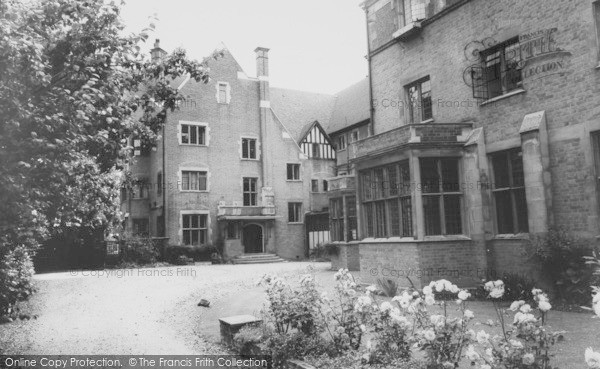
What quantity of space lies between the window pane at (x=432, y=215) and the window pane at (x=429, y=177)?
0.25m

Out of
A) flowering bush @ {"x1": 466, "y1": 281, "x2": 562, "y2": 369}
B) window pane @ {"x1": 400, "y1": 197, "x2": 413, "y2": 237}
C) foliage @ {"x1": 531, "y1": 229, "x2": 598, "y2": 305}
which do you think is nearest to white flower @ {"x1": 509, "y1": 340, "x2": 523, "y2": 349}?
→ flowering bush @ {"x1": 466, "y1": 281, "x2": 562, "y2": 369}

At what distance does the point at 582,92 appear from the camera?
34.6 ft

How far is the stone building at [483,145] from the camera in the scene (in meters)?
10.7

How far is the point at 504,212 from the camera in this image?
12.5 metres

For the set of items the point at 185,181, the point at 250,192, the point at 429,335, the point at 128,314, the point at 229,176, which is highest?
the point at 229,176

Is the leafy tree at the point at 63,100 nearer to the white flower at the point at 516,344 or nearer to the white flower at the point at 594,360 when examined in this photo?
the white flower at the point at 516,344

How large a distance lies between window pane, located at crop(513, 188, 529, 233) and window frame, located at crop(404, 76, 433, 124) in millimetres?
4123

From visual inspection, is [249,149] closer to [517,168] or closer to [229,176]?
[229,176]

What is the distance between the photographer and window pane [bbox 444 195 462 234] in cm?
1291

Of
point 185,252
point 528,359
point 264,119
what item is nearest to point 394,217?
point 528,359

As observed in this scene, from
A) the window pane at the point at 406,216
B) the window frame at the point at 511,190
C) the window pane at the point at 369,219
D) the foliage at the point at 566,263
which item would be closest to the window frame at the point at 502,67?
the window frame at the point at 511,190

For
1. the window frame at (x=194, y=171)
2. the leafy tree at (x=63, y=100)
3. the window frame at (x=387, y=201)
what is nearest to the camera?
the leafy tree at (x=63, y=100)

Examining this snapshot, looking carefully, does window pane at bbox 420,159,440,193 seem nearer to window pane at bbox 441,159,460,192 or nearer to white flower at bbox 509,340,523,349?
window pane at bbox 441,159,460,192

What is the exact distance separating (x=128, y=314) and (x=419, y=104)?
437 inches
